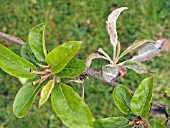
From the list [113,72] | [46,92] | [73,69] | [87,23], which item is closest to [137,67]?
[113,72]

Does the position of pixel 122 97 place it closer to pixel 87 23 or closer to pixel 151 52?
pixel 151 52

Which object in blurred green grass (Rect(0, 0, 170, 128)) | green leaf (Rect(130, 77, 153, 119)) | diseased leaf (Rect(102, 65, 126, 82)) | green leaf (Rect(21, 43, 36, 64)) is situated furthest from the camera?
blurred green grass (Rect(0, 0, 170, 128))

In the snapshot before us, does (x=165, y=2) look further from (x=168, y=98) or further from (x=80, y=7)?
(x=168, y=98)

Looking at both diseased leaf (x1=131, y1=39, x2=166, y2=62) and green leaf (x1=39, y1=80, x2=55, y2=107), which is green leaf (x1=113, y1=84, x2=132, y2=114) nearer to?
diseased leaf (x1=131, y1=39, x2=166, y2=62)

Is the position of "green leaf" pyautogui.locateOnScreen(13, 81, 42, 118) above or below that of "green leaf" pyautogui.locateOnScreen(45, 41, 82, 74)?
below

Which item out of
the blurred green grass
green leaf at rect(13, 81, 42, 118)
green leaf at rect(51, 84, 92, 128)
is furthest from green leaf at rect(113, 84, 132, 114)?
the blurred green grass

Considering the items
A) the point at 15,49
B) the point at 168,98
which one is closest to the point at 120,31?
the point at 15,49
